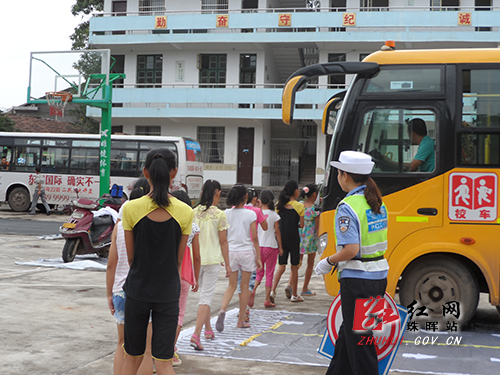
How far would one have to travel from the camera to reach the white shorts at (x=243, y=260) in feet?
21.6

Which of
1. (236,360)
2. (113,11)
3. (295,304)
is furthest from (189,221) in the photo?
(113,11)

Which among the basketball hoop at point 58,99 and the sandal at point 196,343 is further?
the basketball hoop at point 58,99

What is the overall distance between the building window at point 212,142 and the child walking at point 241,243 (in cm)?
2501

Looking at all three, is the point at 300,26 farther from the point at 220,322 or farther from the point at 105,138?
the point at 220,322

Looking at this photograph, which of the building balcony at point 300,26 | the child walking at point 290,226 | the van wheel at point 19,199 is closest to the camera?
the child walking at point 290,226

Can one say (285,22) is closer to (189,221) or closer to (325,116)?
(325,116)

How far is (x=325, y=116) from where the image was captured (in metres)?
8.30

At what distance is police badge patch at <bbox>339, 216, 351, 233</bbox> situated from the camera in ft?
12.5

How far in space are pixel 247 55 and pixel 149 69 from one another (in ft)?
18.4

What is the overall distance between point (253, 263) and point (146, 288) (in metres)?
3.06

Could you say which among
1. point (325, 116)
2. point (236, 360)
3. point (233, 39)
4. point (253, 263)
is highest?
point (233, 39)

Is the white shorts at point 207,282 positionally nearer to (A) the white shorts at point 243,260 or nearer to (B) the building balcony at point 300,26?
(A) the white shorts at point 243,260

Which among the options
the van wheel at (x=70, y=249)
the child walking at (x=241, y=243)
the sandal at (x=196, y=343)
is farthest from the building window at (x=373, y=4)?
the sandal at (x=196, y=343)

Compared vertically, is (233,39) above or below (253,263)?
above
